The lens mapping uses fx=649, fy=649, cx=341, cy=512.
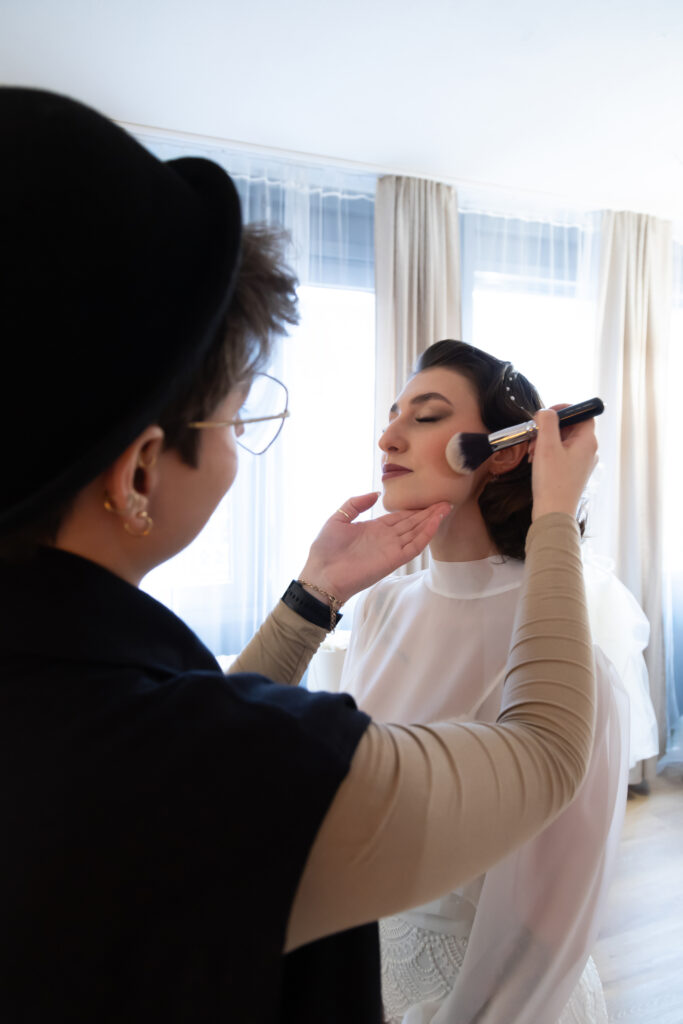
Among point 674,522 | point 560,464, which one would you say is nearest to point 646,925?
point 674,522

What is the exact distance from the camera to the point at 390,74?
193cm

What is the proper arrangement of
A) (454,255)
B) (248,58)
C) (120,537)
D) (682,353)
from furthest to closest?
(682,353)
(454,255)
(248,58)
(120,537)

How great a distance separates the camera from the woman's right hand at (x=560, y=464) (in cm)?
76

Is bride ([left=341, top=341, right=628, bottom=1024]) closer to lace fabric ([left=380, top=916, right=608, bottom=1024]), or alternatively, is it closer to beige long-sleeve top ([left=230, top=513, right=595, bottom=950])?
lace fabric ([left=380, top=916, right=608, bottom=1024])

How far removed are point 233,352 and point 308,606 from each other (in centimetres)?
49

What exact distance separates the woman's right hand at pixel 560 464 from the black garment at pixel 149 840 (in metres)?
0.40

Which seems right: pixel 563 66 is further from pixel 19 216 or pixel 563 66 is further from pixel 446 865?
pixel 446 865

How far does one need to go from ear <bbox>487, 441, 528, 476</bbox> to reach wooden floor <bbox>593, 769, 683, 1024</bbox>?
4.92ft

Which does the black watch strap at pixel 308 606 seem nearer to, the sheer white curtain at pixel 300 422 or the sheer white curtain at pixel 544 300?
the sheer white curtain at pixel 300 422

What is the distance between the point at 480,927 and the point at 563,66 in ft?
7.12

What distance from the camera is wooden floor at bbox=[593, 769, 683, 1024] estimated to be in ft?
6.23

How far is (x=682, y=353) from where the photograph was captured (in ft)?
11.1

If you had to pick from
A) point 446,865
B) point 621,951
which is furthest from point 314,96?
point 621,951

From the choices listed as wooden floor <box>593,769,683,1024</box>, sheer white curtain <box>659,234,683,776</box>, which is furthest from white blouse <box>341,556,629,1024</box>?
sheer white curtain <box>659,234,683,776</box>
